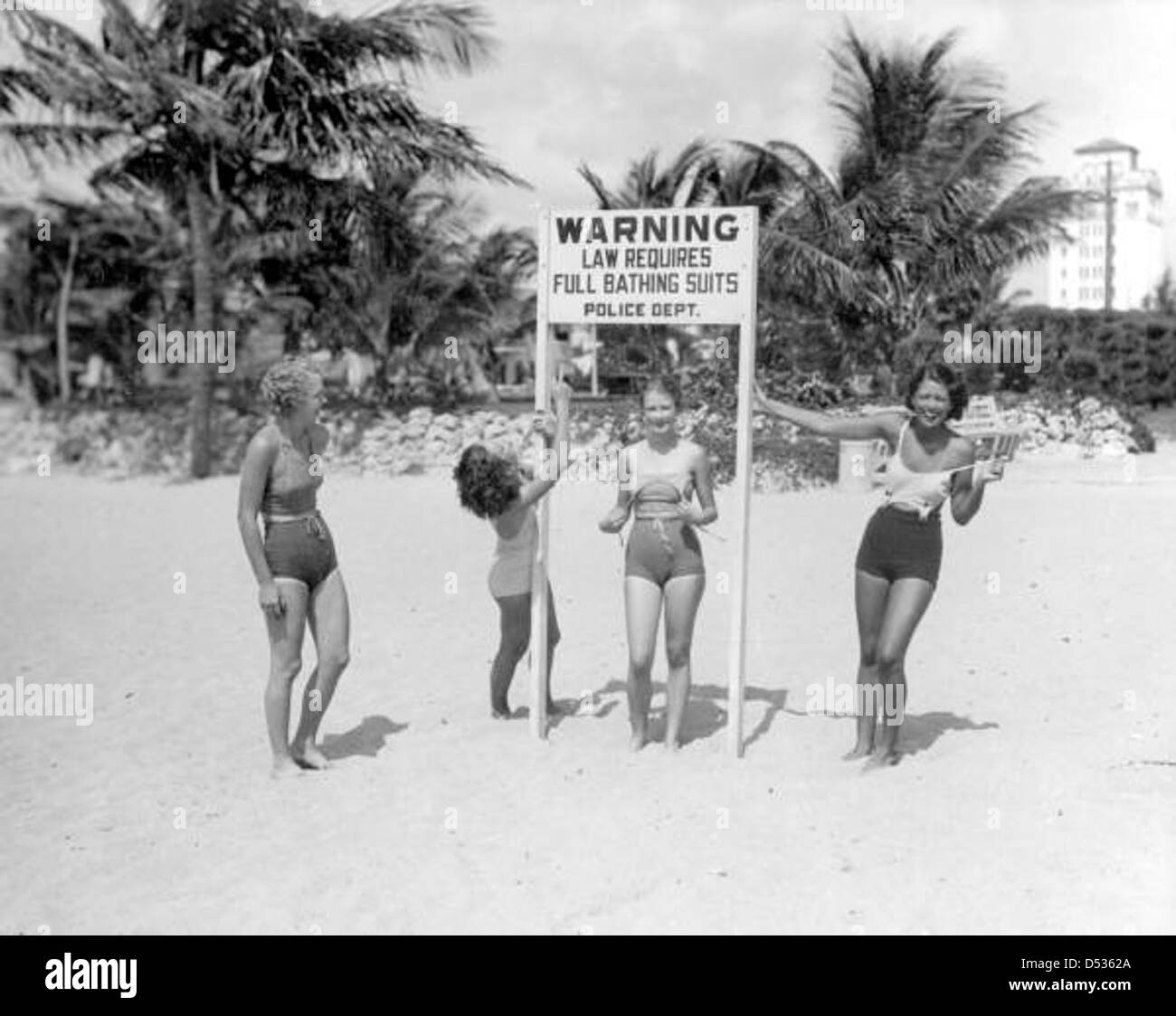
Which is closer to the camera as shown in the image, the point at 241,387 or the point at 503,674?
the point at 503,674

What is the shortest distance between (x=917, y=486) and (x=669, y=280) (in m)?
1.14

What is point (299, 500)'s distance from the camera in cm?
483

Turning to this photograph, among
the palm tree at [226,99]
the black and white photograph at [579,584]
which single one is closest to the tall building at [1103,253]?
the black and white photograph at [579,584]

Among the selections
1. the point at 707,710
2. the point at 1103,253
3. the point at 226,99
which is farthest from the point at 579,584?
the point at 1103,253

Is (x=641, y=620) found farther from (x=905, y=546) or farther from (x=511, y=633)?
(x=905, y=546)

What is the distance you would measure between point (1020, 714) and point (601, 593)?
3.43 m

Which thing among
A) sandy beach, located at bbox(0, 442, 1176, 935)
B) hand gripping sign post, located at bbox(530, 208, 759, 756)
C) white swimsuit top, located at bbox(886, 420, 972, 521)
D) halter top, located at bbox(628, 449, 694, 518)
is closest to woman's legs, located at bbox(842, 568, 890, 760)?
sandy beach, located at bbox(0, 442, 1176, 935)

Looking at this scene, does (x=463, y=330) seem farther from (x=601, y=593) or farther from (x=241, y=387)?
(x=601, y=593)

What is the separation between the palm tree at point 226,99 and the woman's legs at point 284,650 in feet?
40.7

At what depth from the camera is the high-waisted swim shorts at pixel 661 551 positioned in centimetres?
514

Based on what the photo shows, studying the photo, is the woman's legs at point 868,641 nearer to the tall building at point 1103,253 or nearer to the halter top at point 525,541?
the halter top at point 525,541

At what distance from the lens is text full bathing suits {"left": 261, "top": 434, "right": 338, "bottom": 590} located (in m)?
4.80

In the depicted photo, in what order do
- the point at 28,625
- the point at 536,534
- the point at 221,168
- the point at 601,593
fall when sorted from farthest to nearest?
1. the point at 221,168
2. the point at 601,593
3. the point at 28,625
4. the point at 536,534

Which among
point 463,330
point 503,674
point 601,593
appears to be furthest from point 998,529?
point 463,330
